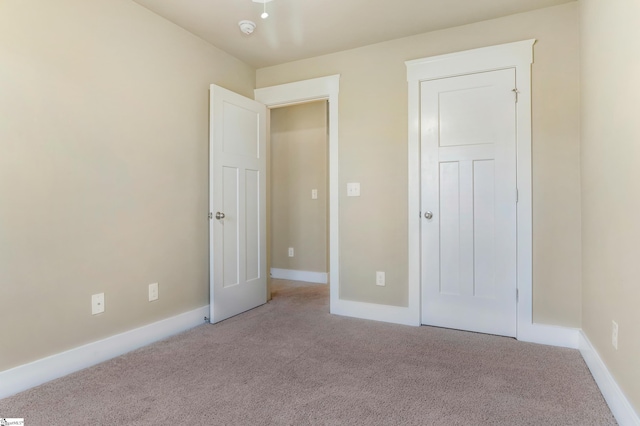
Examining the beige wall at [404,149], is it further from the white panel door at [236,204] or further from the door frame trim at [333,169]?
the white panel door at [236,204]

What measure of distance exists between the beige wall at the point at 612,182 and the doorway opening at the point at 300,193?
2.76m

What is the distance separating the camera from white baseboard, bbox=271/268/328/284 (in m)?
4.40

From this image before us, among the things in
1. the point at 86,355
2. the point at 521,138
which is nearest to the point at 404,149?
the point at 521,138

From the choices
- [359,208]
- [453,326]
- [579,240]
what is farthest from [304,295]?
[579,240]

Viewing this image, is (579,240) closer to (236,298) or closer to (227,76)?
(236,298)

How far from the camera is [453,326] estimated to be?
8.86 ft

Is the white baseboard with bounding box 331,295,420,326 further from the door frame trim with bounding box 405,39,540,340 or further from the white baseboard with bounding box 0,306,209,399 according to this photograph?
the white baseboard with bounding box 0,306,209,399

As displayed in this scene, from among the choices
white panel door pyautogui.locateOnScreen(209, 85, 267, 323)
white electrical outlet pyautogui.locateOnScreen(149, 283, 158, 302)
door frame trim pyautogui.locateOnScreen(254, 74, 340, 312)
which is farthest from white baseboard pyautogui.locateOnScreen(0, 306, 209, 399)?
door frame trim pyautogui.locateOnScreen(254, 74, 340, 312)

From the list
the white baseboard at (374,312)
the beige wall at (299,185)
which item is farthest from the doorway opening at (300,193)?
the white baseboard at (374,312)

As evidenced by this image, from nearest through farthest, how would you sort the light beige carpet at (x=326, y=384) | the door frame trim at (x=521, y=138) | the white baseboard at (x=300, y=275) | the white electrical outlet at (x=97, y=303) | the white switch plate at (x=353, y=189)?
the light beige carpet at (x=326, y=384) < the white electrical outlet at (x=97, y=303) < the door frame trim at (x=521, y=138) < the white switch plate at (x=353, y=189) < the white baseboard at (x=300, y=275)

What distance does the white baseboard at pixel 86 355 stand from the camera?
1.75 metres

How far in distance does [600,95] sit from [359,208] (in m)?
1.78

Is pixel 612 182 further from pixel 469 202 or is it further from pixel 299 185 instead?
pixel 299 185

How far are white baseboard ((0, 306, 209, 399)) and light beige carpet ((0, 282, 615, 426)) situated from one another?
0.07m
